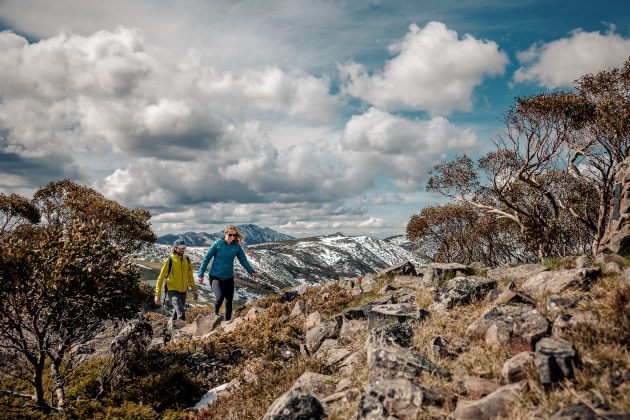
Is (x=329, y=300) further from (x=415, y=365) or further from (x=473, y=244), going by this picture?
Answer: (x=473, y=244)

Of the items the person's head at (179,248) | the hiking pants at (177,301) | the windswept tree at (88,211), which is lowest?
the hiking pants at (177,301)

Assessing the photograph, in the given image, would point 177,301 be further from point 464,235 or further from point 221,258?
point 464,235

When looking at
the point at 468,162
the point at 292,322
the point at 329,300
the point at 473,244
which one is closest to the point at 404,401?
the point at 292,322

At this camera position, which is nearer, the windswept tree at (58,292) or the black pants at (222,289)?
the windswept tree at (58,292)

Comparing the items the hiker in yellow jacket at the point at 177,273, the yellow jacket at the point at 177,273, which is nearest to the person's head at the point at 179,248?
the hiker in yellow jacket at the point at 177,273

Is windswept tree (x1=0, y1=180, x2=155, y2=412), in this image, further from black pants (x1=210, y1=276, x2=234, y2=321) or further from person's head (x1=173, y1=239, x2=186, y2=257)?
black pants (x1=210, y1=276, x2=234, y2=321)

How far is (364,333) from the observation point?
32.8 feet

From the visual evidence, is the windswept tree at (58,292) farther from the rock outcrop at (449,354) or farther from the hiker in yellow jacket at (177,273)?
the rock outcrop at (449,354)

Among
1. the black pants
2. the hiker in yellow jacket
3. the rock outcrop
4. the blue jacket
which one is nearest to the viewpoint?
the rock outcrop

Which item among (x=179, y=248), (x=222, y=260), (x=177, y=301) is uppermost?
(x=179, y=248)

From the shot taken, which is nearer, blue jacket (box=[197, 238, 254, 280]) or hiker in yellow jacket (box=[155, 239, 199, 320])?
blue jacket (box=[197, 238, 254, 280])

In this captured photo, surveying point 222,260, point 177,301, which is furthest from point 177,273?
point 222,260

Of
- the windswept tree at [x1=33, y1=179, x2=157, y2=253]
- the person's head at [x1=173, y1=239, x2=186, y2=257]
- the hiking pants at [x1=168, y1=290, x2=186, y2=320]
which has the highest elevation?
the windswept tree at [x1=33, y1=179, x2=157, y2=253]

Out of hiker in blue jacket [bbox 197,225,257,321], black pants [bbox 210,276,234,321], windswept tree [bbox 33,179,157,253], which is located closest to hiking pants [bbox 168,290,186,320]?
black pants [bbox 210,276,234,321]
